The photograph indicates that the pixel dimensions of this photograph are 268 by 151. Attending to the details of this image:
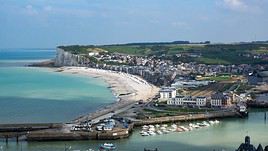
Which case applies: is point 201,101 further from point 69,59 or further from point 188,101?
point 69,59

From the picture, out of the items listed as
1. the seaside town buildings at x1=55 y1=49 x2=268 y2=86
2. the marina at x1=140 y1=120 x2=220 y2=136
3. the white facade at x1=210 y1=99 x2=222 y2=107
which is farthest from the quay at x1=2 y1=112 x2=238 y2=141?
the seaside town buildings at x1=55 y1=49 x2=268 y2=86

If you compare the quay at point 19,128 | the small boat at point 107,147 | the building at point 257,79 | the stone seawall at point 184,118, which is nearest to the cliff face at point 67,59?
the building at point 257,79

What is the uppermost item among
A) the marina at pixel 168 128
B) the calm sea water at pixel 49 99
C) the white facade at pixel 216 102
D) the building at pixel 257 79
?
the building at pixel 257 79

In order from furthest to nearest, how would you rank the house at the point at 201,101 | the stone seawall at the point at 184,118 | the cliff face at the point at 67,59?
the cliff face at the point at 67,59 → the house at the point at 201,101 → the stone seawall at the point at 184,118

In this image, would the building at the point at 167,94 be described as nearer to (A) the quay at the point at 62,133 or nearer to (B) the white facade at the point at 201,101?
(B) the white facade at the point at 201,101

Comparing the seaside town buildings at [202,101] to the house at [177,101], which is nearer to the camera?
the seaside town buildings at [202,101]

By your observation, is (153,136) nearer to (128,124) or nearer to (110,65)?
(128,124)

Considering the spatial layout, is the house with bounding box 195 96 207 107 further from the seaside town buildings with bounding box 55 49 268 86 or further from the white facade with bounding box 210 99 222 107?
the seaside town buildings with bounding box 55 49 268 86
